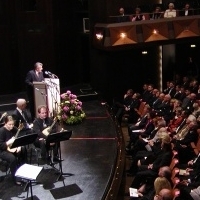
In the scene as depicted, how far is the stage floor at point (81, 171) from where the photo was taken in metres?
6.73

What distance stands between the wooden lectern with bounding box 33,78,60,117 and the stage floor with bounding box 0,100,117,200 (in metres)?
0.67

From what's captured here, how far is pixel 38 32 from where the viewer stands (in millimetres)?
14438

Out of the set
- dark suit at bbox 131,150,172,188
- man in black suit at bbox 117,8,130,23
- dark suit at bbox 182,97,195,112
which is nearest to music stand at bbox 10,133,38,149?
dark suit at bbox 131,150,172,188

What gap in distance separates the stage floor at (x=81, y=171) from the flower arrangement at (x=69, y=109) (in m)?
0.22

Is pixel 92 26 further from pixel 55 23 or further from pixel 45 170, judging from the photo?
pixel 45 170

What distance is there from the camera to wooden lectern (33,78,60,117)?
9902 millimetres

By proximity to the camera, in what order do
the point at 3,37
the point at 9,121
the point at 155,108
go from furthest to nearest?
1. the point at 3,37
2. the point at 155,108
3. the point at 9,121

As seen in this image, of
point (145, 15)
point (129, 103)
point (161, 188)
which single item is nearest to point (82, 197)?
point (161, 188)

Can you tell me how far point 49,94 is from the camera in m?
10.0

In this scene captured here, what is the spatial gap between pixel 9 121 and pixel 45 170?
1.14m

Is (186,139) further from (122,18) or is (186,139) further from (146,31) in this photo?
(122,18)

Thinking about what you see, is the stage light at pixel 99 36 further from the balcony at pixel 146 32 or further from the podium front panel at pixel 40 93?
the podium front panel at pixel 40 93

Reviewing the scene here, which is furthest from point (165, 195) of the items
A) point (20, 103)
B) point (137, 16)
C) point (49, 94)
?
point (137, 16)

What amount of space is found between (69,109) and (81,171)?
2.97 m
